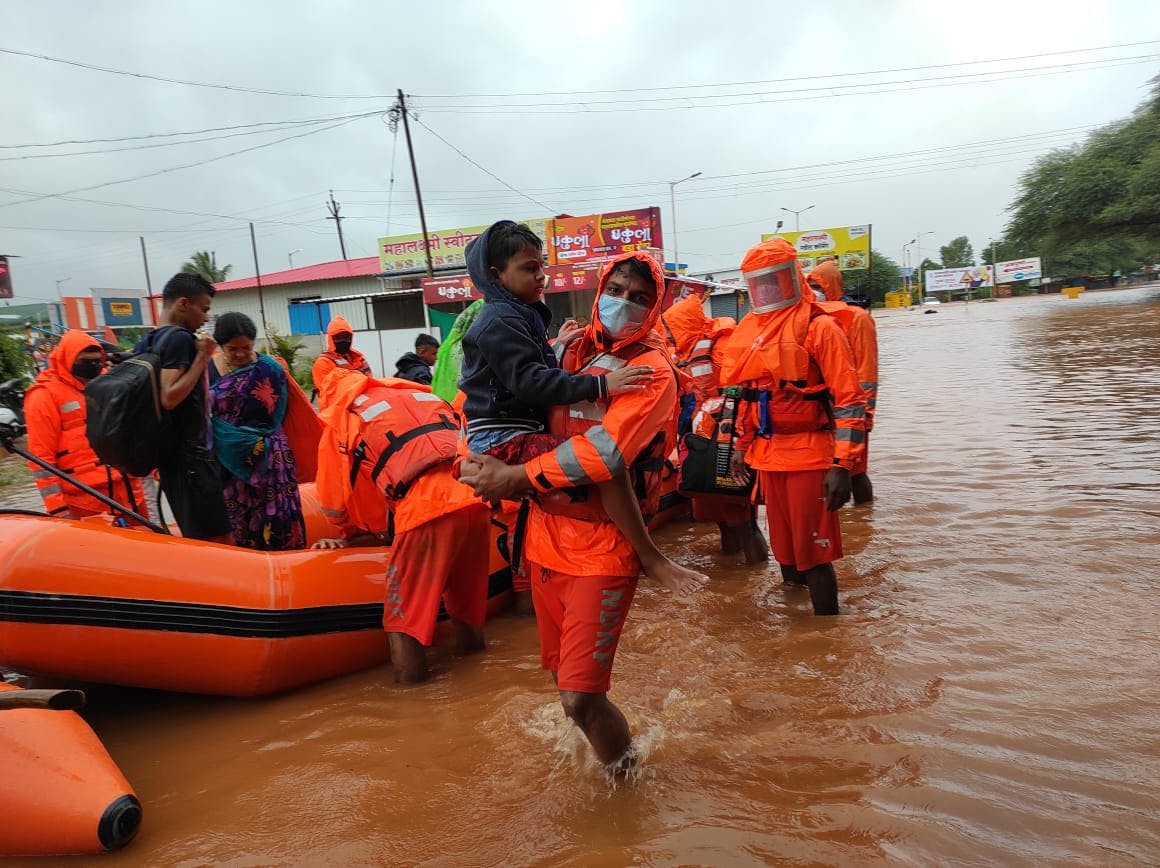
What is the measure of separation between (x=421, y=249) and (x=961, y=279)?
60.6m

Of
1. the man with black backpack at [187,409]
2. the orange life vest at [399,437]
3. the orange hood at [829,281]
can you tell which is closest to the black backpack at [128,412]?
the man with black backpack at [187,409]

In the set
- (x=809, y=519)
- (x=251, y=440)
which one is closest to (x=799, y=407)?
(x=809, y=519)

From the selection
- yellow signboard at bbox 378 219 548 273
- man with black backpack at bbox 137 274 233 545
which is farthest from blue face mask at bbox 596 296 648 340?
yellow signboard at bbox 378 219 548 273

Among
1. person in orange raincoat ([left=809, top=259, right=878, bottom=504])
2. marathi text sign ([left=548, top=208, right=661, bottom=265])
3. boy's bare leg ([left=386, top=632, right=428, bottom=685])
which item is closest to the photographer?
boy's bare leg ([left=386, top=632, right=428, bottom=685])

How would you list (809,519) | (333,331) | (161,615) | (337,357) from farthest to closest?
(333,331)
(337,357)
(809,519)
(161,615)

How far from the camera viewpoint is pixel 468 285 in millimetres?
22531

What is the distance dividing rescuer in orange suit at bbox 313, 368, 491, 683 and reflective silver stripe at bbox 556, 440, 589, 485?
3.93 feet

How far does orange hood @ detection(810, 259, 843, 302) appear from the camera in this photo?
5.73 meters

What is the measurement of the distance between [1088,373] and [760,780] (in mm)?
12237

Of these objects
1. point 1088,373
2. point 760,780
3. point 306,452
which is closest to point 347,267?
point 1088,373

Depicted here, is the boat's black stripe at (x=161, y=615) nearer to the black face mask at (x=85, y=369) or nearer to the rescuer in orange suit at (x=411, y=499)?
the rescuer in orange suit at (x=411, y=499)

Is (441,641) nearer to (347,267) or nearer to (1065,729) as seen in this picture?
(1065,729)

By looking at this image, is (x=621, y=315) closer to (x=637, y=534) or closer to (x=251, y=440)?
(x=637, y=534)

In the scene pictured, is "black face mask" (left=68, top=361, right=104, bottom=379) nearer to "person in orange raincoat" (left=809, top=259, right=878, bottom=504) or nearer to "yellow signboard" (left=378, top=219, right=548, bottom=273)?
"person in orange raincoat" (left=809, top=259, right=878, bottom=504)
